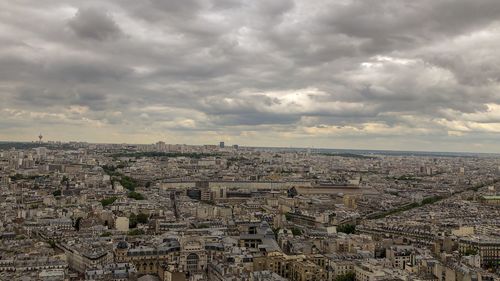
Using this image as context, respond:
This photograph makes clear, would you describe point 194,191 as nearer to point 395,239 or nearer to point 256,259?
point 395,239

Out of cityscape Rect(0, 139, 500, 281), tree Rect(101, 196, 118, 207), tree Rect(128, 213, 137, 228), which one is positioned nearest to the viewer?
cityscape Rect(0, 139, 500, 281)

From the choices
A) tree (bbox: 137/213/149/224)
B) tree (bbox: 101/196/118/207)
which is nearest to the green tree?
tree (bbox: 137/213/149/224)

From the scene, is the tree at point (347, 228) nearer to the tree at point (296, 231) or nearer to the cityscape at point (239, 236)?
the cityscape at point (239, 236)

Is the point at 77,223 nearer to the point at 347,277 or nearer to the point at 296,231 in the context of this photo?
the point at 296,231

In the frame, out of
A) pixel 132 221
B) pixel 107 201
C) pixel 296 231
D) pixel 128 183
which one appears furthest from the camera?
pixel 128 183

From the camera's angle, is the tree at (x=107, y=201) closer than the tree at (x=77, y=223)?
No

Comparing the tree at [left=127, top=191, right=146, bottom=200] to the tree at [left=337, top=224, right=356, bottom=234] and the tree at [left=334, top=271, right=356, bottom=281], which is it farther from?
the tree at [left=334, top=271, right=356, bottom=281]

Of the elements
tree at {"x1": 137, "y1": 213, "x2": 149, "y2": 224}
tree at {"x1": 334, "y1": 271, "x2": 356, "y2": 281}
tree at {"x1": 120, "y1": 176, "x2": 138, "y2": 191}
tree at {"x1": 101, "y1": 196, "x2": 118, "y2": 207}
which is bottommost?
tree at {"x1": 334, "y1": 271, "x2": 356, "y2": 281}

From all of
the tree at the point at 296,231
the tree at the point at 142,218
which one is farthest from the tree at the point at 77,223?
the tree at the point at 296,231

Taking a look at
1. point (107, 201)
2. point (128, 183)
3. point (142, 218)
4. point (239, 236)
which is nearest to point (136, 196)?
point (107, 201)

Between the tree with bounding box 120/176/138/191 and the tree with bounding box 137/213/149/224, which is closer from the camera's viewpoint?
the tree with bounding box 137/213/149/224

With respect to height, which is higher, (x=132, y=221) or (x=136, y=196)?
(x=136, y=196)
